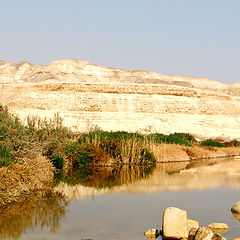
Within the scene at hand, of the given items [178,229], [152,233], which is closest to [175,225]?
[178,229]

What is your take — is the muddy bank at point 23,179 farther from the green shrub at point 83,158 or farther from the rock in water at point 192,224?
the rock in water at point 192,224

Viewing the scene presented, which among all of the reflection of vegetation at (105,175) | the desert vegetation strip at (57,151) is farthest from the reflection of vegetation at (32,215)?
the reflection of vegetation at (105,175)

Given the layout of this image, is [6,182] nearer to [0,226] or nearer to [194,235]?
[0,226]

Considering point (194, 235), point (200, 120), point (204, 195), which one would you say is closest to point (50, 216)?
point (194, 235)

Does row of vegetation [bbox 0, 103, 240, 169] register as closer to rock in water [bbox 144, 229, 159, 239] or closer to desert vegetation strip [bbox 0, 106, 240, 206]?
desert vegetation strip [bbox 0, 106, 240, 206]

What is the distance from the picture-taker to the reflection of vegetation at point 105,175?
566 inches

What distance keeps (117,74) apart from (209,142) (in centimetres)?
5502

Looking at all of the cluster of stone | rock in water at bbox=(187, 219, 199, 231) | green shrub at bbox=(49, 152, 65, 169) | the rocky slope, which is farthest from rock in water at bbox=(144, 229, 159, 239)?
the rocky slope

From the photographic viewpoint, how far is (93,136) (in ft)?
66.7

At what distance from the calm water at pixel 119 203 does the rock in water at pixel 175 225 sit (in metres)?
0.52

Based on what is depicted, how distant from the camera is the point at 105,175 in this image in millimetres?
16047

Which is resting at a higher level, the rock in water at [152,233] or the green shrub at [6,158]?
the green shrub at [6,158]

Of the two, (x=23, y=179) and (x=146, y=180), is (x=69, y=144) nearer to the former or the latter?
(x=146, y=180)

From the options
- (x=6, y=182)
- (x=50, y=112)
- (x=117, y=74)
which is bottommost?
(x=6, y=182)
